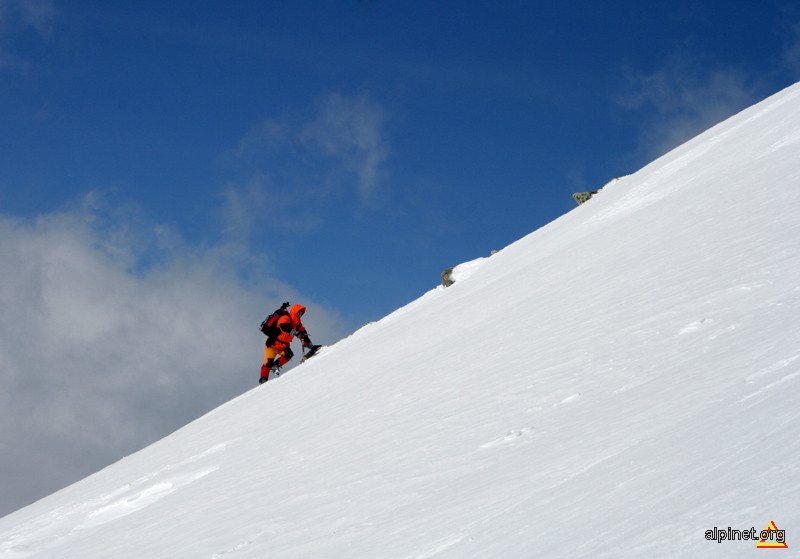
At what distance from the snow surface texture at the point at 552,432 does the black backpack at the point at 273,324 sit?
5.16 metres

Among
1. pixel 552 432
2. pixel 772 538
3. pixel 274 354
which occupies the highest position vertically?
pixel 274 354

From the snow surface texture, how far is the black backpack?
5.16m

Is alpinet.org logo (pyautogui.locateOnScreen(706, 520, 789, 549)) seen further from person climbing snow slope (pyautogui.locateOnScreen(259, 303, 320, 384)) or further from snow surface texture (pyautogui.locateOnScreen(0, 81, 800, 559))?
person climbing snow slope (pyautogui.locateOnScreen(259, 303, 320, 384))

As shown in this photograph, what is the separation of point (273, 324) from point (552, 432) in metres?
11.9

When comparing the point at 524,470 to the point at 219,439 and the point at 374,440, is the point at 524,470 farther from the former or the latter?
the point at 219,439

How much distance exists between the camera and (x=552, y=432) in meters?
3.70

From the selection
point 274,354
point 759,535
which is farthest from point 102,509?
point 274,354

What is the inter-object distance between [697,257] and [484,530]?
4.11m

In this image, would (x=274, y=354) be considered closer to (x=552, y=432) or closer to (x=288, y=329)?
(x=288, y=329)

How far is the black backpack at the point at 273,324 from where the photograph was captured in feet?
49.2

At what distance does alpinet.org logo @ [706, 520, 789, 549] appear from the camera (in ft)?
5.78

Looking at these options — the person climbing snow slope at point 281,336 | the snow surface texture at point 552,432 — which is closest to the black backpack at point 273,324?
the person climbing snow slope at point 281,336

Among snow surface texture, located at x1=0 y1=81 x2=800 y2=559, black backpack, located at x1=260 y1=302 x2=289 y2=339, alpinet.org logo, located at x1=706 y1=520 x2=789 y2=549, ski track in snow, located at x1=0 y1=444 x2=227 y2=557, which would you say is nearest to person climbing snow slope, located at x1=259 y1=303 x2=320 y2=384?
black backpack, located at x1=260 y1=302 x2=289 y2=339

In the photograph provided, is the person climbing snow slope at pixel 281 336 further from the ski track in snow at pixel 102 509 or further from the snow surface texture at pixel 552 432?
the ski track in snow at pixel 102 509
